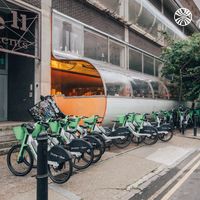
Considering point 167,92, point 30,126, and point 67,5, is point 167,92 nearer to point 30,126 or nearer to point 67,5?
point 67,5

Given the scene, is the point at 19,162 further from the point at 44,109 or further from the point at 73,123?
the point at 44,109

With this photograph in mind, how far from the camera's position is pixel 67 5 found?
14.0 meters

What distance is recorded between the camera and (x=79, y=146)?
293 inches

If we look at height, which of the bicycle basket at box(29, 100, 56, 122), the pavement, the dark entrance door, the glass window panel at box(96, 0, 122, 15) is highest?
the glass window panel at box(96, 0, 122, 15)

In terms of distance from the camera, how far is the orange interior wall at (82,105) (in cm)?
1195

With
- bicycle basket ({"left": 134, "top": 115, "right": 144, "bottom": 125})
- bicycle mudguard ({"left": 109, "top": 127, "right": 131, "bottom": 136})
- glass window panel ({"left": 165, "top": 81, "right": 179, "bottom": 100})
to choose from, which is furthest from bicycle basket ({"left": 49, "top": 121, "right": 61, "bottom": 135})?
glass window panel ({"left": 165, "top": 81, "right": 179, "bottom": 100})

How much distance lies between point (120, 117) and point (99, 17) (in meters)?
6.96

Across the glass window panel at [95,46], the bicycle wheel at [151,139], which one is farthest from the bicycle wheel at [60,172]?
the glass window panel at [95,46]

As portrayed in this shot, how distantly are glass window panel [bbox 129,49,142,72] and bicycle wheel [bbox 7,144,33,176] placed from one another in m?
13.9

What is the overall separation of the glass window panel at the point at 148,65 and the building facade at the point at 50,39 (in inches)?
67.2

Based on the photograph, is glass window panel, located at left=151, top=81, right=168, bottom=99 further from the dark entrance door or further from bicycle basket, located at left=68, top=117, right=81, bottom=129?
bicycle basket, located at left=68, top=117, right=81, bottom=129

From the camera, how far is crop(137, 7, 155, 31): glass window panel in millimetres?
21264

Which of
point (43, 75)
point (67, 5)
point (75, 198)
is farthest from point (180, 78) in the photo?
point (75, 198)

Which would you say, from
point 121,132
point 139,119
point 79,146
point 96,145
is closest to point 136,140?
point 139,119
